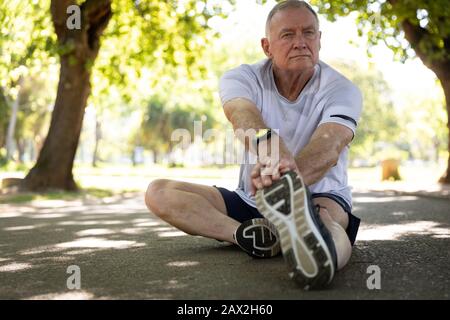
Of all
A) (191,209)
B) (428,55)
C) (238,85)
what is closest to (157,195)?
(191,209)

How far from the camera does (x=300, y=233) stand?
263 cm

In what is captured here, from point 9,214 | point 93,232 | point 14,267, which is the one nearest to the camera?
point 14,267

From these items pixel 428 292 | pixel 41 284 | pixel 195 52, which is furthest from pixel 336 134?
pixel 195 52

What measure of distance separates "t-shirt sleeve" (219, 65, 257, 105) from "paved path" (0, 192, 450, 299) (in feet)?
3.44

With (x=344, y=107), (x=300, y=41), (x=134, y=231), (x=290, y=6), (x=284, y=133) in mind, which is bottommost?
(x=134, y=231)

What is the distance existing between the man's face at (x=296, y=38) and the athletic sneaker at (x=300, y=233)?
4.07 ft

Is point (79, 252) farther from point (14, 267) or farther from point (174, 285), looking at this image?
point (174, 285)

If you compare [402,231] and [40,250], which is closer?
[40,250]

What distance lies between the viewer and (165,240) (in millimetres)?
5152

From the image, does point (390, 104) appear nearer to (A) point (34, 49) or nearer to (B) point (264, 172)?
(A) point (34, 49)

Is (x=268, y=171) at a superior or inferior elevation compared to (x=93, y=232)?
superior

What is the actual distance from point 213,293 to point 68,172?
1111 cm

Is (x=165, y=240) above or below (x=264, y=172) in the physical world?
below

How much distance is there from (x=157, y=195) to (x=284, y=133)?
972 mm
